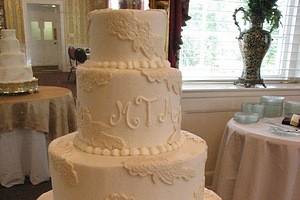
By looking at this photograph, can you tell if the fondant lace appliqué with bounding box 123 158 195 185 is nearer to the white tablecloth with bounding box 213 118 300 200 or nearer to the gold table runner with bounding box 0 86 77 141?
the white tablecloth with bounding box 213 118 300 200

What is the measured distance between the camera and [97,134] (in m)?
Result: 0.87

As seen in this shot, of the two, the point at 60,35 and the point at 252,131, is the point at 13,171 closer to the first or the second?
the point at 60,35

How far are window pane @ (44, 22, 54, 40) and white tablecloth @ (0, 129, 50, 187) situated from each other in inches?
31.7

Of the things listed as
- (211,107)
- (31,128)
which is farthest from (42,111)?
(211,107)

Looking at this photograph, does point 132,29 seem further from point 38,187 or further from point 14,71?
point 38,187

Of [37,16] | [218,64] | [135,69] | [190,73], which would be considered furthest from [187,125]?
[135,69]

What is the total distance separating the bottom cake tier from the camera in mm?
792

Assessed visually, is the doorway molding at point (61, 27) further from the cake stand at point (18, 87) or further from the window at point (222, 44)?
the window at point (222, 44)

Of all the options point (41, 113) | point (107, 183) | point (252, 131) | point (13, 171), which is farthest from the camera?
point (13, 171)

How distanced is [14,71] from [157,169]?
1.85 m

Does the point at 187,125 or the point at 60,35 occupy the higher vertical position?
the point at 60,35

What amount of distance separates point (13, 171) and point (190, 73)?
5.82ft

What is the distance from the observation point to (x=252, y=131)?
5.79ft

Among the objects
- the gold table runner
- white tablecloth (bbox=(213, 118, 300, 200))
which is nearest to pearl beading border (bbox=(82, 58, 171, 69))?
white tablecloth (bbox=(213, 118, 300, 200))
